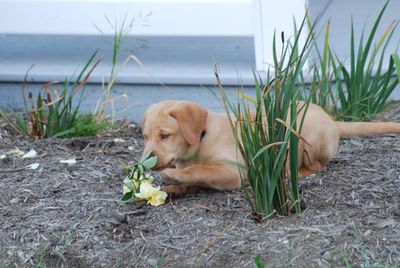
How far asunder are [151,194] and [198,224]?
40cm

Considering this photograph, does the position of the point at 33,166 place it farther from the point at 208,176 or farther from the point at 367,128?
the point at 367,128

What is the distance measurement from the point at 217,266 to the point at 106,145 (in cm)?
236

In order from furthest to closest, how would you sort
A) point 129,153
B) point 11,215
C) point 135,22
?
point 135,22
point 129,153
point 11,215

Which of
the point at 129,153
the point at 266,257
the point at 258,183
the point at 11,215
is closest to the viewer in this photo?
the point at 266,257

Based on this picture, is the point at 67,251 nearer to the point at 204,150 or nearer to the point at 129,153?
the point at 204,150

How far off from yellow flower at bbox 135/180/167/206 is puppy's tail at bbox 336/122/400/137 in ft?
4.51

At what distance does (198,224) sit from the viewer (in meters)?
4.44

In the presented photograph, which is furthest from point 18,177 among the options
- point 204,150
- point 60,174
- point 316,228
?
point 316,228

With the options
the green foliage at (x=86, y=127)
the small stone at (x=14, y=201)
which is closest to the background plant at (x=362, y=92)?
the green foliage at (x=86, y=127)

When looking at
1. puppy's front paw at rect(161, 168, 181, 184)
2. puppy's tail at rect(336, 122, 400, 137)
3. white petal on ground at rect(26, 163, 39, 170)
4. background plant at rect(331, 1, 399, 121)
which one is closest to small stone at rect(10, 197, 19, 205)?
white petal on ground at rect(26, 163, 39, 170)

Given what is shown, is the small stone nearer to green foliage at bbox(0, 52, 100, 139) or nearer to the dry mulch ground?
the dry mulch ground

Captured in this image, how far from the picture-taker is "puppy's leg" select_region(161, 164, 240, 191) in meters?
4.67

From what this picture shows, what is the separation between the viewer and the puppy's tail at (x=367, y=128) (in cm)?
537

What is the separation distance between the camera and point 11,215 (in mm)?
4797
